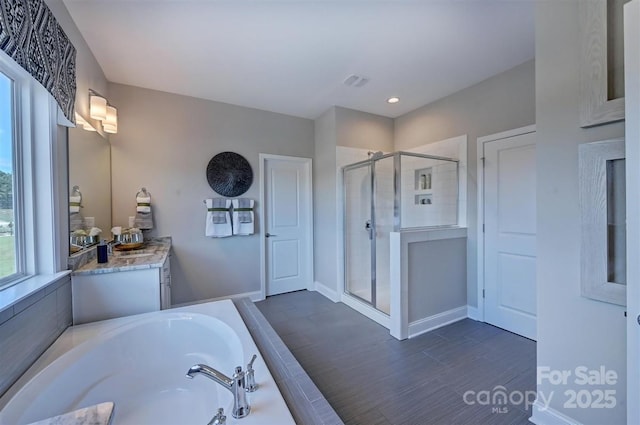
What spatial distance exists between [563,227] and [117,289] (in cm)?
287

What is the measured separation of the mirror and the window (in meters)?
0.39

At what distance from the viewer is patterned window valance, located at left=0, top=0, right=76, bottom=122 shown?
1028mm

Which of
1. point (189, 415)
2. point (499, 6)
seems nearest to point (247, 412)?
point (189, 415)

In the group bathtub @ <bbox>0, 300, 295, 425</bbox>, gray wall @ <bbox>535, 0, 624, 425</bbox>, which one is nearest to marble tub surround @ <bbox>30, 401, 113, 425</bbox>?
bathtub @ <bbox>0, 300, 295, 425</bbox>

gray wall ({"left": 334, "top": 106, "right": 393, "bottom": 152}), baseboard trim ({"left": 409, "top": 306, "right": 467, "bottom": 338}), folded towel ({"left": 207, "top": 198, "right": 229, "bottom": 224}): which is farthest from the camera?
gray wall ({"left": 334, "top": 106, "right": 393, "bottom": 152})

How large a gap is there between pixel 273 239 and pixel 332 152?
1482mm

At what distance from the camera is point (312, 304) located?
330 cm

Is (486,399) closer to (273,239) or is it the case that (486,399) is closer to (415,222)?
(415,222)

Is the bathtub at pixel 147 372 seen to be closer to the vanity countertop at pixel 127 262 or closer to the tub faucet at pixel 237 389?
the tub faucet at pixel 237 389

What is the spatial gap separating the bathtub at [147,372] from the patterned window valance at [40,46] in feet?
4.62

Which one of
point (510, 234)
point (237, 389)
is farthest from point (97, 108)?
point (510, 234)

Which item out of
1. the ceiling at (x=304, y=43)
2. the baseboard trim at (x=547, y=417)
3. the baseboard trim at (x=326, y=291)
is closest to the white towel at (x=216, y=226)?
the ceiling at (x=304, y=43)

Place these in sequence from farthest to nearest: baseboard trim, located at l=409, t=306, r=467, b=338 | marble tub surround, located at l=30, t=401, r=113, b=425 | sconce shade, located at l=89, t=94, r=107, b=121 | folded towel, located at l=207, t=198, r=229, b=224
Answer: folded towel, located at l=207, t=198, r=229, b=224
baseboard trim, located at l=409, t=306, r=467, b=338
sconce shade, located at l=89, t=94, r=107, b=121
marble tub surround, located at l=30, t=401, r=113, b=425

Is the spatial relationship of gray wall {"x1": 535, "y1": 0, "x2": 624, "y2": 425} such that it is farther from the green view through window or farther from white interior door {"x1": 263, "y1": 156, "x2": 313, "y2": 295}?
the green view through window
